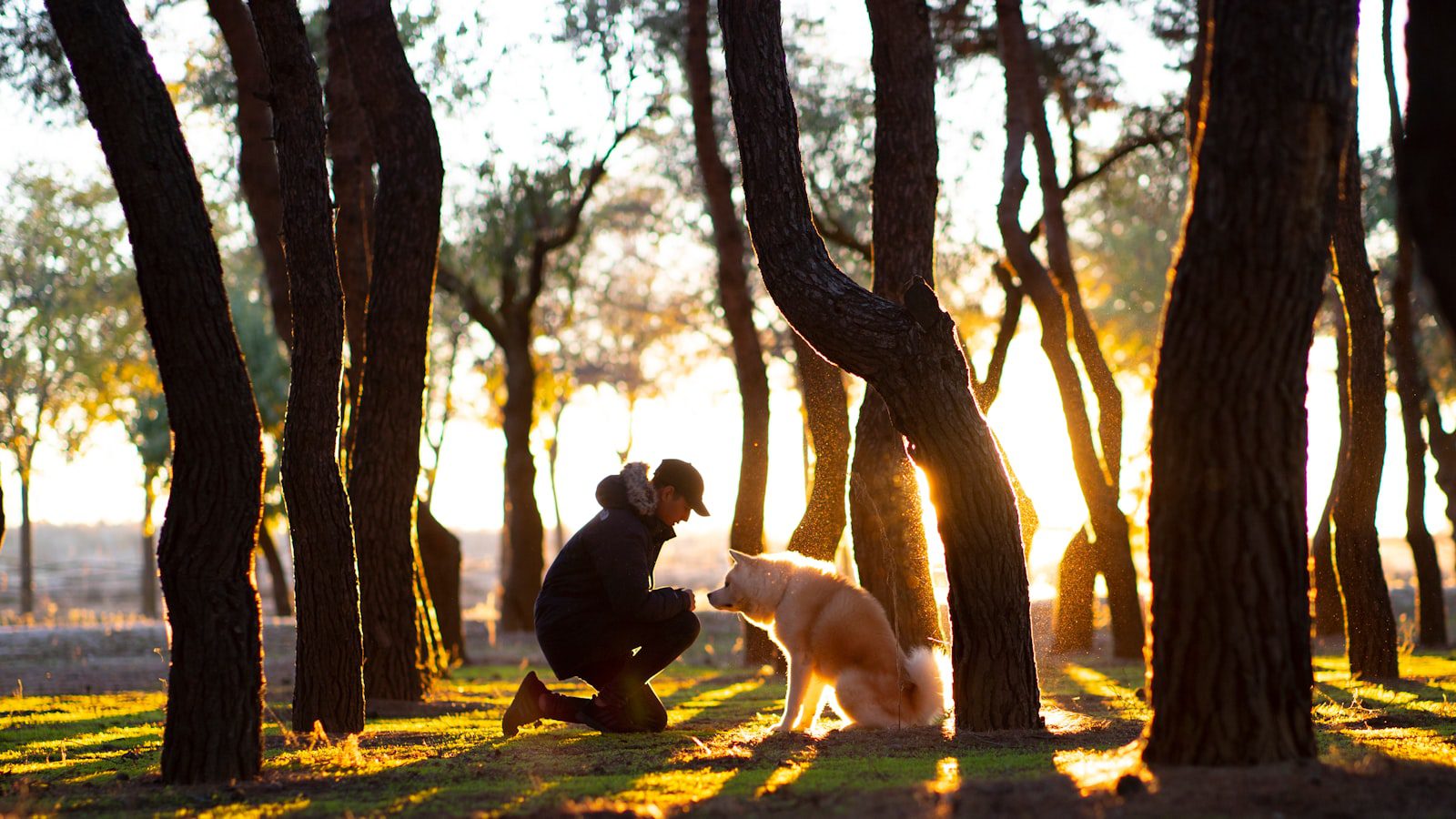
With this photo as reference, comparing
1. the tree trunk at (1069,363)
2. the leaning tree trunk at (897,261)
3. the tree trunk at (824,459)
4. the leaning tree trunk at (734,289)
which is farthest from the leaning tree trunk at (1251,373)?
the leaning tree trunk at (734,289)

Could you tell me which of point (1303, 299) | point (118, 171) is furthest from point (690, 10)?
point (1303, 299)

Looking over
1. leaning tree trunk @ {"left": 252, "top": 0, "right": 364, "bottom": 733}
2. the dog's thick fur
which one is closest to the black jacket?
the dog's thick fur

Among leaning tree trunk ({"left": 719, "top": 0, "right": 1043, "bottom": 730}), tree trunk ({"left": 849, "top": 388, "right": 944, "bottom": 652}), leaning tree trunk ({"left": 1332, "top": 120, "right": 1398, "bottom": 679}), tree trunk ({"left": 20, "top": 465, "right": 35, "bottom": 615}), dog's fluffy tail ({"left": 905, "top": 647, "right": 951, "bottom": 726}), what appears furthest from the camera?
tree trunk ({"left": 20, "top": 465, "right": 35, "bottom": 615})

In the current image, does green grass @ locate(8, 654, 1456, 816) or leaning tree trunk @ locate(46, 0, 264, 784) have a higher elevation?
leaning tree trunk @ locate(46, 0, 264, 784)

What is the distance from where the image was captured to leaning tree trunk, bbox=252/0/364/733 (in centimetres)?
951

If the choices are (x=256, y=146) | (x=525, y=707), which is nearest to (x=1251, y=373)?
(x=525, y=707)

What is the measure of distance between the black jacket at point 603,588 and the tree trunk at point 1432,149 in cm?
535

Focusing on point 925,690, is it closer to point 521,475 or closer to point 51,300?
point 521,475

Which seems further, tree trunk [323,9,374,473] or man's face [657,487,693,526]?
tree trunk [323,9,374,473]

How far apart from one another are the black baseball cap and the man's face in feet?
0.10

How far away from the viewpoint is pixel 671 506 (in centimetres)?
967

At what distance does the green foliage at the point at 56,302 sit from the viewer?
34.5 meters

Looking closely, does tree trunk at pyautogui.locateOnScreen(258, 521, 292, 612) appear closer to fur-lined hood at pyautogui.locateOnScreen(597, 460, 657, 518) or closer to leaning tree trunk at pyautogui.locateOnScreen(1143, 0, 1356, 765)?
fur-lined hood at pyautogui.locateOnScreen(597, 460, 657, 518)

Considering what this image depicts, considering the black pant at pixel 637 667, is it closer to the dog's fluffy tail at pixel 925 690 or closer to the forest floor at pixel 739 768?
the forest floor at pixel 739 768
